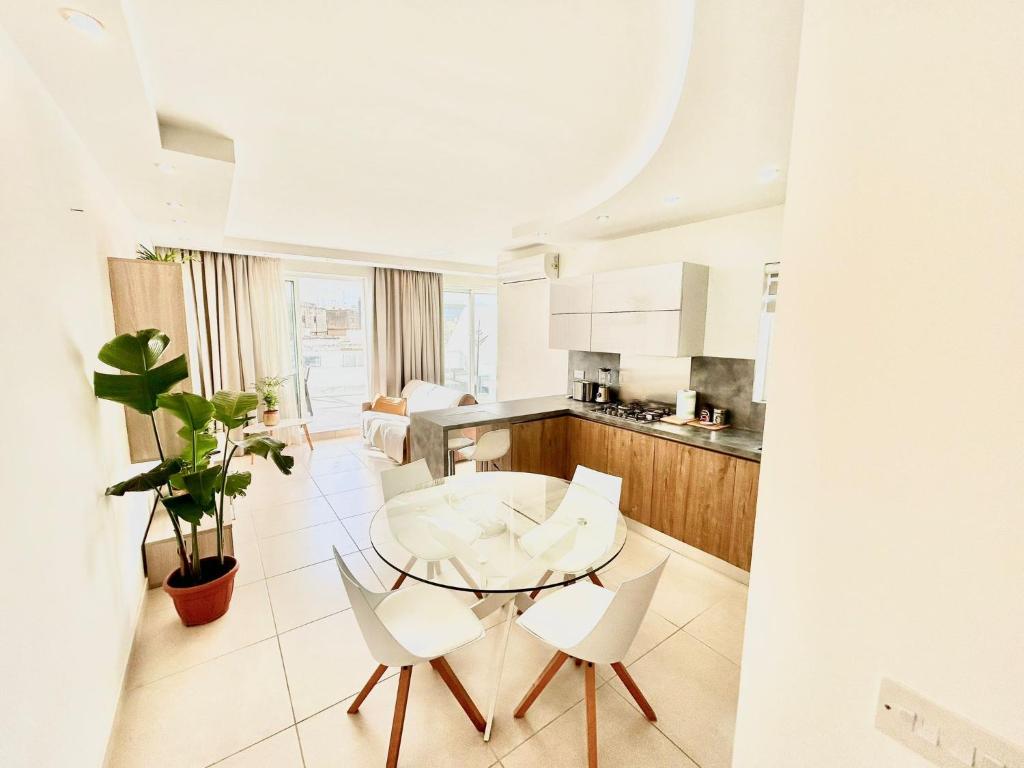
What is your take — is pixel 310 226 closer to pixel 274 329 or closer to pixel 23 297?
pixel 274 329

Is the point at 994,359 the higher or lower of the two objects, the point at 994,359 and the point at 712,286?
the lower

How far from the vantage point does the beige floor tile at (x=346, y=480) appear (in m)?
4.43

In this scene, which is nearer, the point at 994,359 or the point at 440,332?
the point at 994,359

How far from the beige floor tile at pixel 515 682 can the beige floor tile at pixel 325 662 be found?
427 mm

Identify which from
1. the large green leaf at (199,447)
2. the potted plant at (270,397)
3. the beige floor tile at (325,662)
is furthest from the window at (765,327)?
the potted plant at (270,397)

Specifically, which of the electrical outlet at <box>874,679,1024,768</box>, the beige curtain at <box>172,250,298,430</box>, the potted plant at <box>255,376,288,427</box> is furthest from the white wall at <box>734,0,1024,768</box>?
the beige curtain at <box>172,250,298,430</box>

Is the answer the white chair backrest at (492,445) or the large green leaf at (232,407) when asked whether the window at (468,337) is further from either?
the large green leaf at (232,407)

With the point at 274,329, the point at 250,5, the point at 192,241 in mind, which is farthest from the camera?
the point at 274,329

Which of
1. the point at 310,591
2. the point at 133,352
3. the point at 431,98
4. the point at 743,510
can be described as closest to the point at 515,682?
the point at 310,591

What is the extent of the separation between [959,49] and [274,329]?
652cm

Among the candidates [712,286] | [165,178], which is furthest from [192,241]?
[712,286]

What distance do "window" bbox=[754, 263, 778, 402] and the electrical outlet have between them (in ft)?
8.44

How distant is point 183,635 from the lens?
2258mm

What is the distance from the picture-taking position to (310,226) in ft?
13.4
